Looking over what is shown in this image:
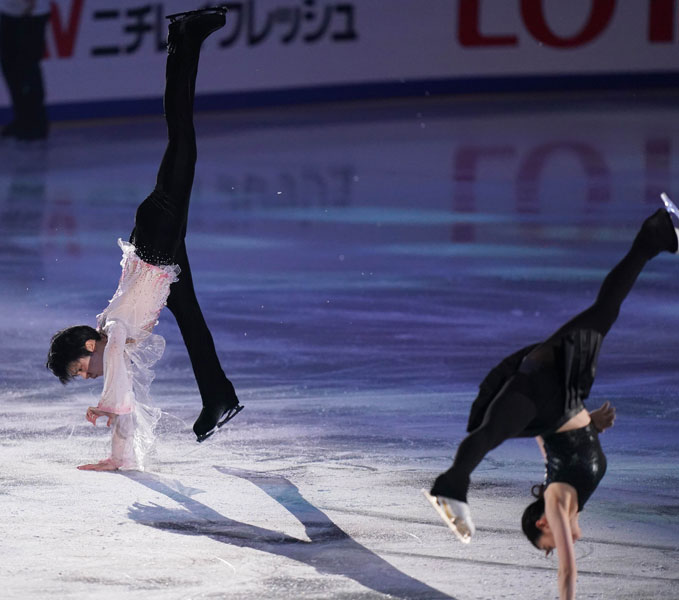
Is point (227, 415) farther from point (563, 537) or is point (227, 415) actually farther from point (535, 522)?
point (563, 537)

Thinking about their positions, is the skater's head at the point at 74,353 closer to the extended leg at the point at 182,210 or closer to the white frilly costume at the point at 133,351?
the white frilly costume at the point at 133,351

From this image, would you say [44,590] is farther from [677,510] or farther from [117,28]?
[117,28]

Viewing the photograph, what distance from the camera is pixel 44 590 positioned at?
408 centimetres

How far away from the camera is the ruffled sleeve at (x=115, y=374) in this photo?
5.00 metres

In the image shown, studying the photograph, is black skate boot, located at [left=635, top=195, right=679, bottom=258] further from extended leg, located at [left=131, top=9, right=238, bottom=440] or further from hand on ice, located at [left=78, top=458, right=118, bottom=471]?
hand on ice, located at [left=78, top=458, right=118, bottom=471]

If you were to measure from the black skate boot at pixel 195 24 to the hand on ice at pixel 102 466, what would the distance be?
1.61 m

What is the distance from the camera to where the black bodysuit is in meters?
3.86

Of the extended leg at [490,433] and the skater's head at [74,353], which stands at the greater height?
the extended leg at [490,433]

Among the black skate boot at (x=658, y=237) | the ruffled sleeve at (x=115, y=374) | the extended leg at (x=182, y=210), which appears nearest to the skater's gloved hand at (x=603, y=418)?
the black skate boot at (x=658, y=237)

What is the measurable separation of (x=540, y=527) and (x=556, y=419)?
1.03 feet

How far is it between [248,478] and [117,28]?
11.8 metres

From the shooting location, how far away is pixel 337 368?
6711 mm

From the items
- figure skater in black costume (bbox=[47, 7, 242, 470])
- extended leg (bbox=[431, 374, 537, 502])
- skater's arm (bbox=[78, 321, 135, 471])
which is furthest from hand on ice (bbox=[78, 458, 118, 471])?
extended leg (bbox=[431, 374, 537, 502])

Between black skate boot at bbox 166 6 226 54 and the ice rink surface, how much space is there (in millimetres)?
1598
